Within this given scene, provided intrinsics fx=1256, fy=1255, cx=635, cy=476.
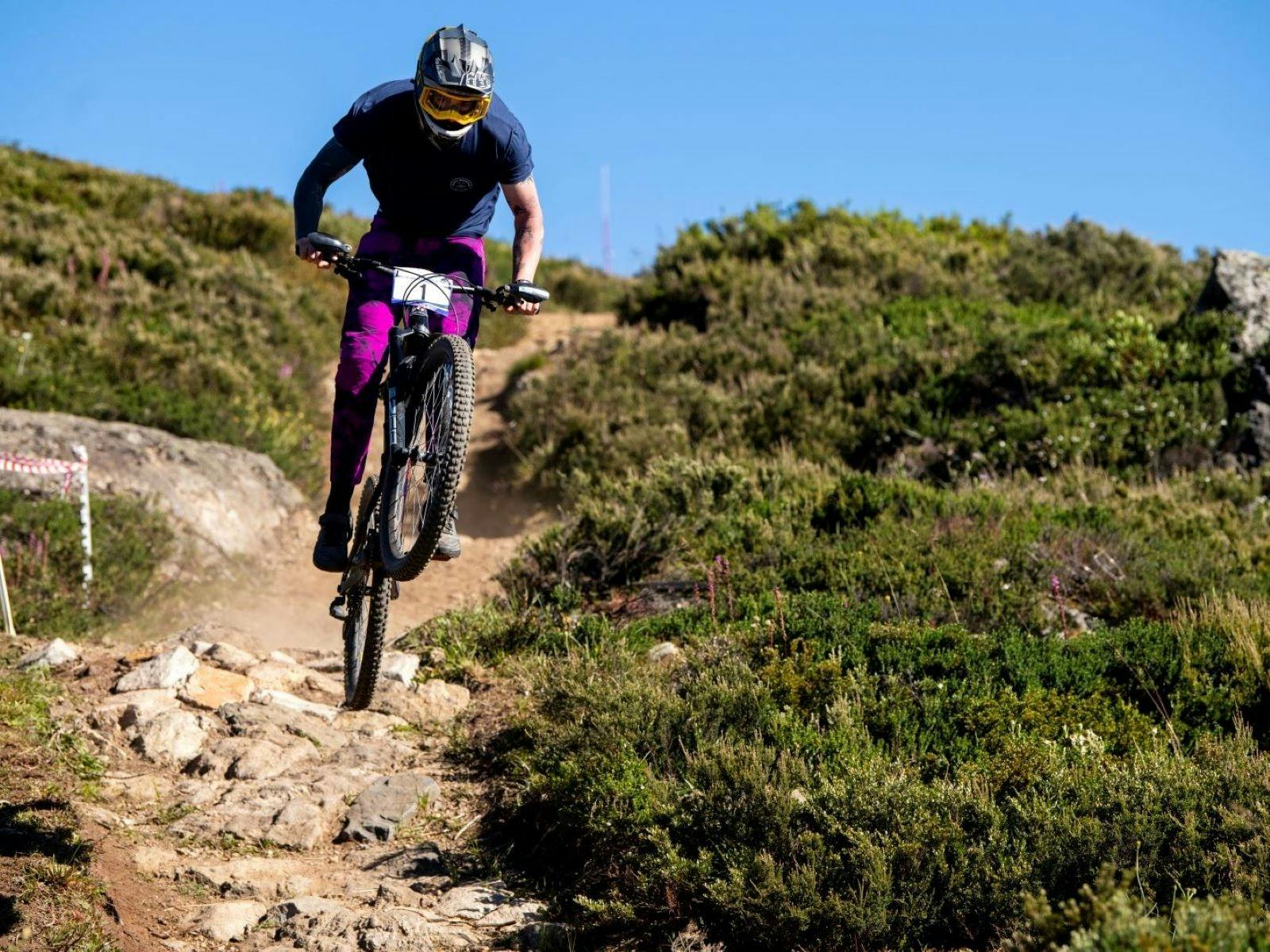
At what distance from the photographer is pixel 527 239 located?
626 cm

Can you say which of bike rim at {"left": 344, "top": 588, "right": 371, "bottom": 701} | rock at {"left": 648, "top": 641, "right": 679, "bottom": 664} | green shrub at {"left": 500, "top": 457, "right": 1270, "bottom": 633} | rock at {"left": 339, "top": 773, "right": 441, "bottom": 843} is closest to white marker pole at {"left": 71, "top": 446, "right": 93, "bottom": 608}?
green shrub at {"left": 500, "top": 457, "right": 1270, "bottom": 633}

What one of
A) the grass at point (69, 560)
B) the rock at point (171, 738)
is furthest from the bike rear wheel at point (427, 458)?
the grass at point (69, 560)

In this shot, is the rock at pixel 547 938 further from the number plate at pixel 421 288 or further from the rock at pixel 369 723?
the number plate at pixel 421 288

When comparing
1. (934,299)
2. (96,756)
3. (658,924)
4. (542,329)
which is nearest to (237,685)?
(96,756)

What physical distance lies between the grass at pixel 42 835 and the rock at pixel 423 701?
5.99 feet

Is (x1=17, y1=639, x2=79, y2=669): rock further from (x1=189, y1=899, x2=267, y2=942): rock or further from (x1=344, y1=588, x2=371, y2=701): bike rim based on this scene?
(x1=189, y1=899, x2=267, y2=942): rock

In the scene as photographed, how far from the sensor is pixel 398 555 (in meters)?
5.55

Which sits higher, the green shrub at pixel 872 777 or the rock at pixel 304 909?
the green shrub at pixel 872 777

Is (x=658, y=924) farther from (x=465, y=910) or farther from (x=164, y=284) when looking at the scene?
(x=164, y=284)

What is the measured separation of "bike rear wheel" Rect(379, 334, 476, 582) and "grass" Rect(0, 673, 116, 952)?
71.3 inches

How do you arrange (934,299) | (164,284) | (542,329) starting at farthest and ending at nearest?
(542,329), (164,284), (934,299)

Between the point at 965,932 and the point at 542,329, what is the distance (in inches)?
756

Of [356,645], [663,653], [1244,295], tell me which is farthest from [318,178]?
[1244,295]

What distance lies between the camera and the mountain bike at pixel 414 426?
521 cm
